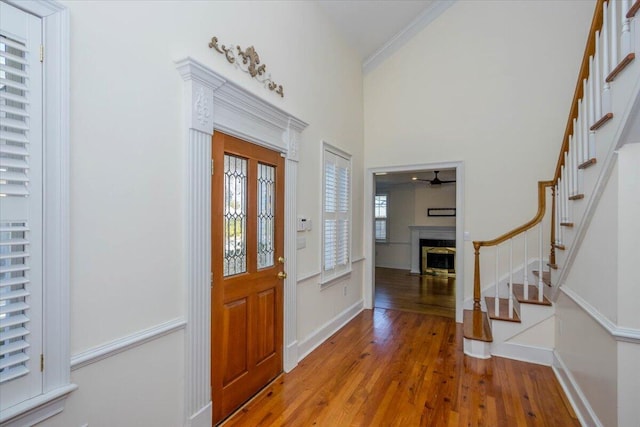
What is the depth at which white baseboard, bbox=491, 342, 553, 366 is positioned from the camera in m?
3.16

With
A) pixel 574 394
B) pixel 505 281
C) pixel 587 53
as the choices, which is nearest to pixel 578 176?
pixel 587 53

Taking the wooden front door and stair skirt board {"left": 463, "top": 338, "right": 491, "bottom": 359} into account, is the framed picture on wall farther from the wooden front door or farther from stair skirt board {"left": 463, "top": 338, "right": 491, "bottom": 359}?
the wooden front door

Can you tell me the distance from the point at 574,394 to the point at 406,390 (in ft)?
4.20

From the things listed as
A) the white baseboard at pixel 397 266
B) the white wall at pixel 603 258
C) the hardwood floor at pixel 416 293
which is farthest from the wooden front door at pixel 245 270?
the white baseboard at pixel 397 266

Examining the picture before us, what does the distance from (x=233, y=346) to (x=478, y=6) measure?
5.19m

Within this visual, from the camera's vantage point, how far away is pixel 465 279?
14.3 ft

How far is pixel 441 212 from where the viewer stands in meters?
8.07

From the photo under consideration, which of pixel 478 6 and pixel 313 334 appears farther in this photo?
pixel 478 6

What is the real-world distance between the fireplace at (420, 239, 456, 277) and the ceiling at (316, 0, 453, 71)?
4.98 meters

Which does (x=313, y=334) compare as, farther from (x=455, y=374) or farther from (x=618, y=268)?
(x=618, y=268)

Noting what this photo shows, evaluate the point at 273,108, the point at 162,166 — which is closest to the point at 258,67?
the point at 273,108

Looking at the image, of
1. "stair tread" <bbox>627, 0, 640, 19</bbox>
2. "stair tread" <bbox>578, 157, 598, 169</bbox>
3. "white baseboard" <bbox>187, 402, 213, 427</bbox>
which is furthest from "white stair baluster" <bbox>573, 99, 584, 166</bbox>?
"white baseboard" <bbox>187, 402, 213, 427</bbox>

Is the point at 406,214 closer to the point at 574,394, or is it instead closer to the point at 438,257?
the point at 438,257

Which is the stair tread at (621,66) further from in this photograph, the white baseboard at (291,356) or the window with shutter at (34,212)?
the white baseboard at (291,356)
